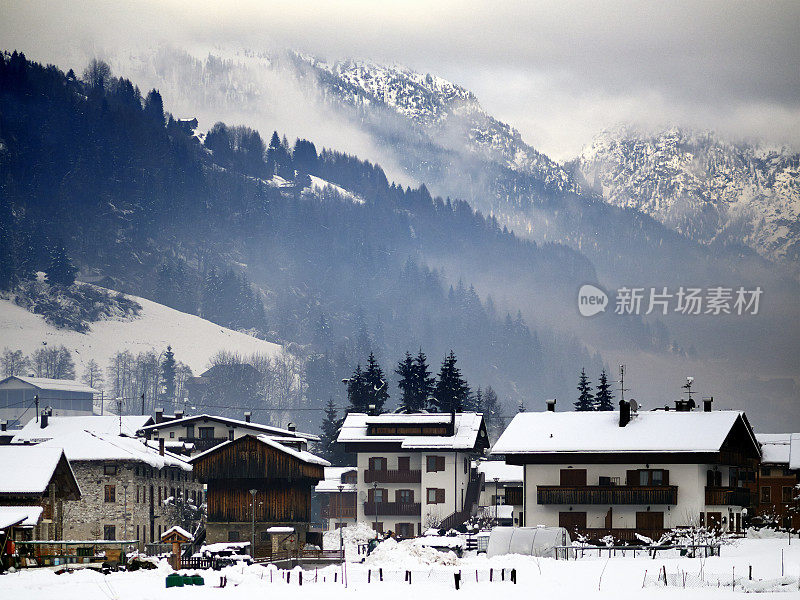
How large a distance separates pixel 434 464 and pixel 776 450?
101ft

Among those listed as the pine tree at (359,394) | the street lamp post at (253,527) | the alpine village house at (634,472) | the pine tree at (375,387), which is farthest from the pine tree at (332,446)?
the alpine village house at (634,472)

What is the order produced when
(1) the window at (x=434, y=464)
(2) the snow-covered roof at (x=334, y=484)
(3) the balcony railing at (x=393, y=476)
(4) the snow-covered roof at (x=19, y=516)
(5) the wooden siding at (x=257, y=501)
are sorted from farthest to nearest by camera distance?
(2) the snow-covered roof at (x=334, y=484) < (3) the balcony railing at (x=393, y=476) < (1) the window at (x=434, y=464) < (5) the wooden siding at (x=257, y=501) < (4) the snow-covered roof at (x=19, y=516)

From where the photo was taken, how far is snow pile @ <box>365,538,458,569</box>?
70.3 meters

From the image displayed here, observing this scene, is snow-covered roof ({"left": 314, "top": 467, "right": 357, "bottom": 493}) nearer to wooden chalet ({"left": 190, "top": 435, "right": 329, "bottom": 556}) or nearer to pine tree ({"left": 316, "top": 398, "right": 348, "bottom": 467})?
pine tree ({"left": 316, "top": 398, "right": 348, "bottom": 467})

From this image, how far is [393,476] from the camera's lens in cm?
12025

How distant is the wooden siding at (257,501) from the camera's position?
322 feet

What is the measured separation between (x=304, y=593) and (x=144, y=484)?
172ft

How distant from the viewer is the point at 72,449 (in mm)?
102688

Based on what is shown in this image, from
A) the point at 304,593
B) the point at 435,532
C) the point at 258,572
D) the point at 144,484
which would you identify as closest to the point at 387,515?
the point at 435,532

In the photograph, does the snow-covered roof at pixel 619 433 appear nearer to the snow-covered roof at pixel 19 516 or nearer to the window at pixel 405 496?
the window at pixel 405 496

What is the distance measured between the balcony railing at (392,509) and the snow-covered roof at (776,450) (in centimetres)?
3132

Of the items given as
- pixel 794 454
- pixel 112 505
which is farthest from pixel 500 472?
pixel 112 505

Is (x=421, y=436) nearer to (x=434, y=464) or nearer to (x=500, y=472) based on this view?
(x=434, y=464)

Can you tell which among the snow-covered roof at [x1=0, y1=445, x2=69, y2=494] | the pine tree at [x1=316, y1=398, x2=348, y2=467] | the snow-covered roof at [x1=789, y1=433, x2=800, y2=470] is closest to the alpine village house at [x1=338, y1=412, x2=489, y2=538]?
the pine tree at [x1=316, y1=398, x2=348, y2=467]
